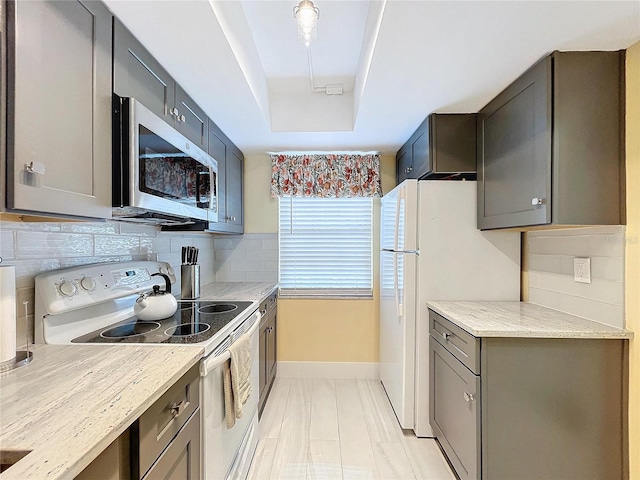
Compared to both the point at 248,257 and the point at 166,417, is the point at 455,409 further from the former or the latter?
the point at 248,257

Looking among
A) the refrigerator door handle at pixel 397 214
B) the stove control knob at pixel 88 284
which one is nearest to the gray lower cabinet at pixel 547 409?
the refrigerator door handle at pixel 397 214

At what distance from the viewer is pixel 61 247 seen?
4.84ft

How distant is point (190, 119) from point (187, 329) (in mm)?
1210

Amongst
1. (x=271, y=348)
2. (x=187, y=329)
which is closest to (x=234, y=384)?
(x=187, y=329)

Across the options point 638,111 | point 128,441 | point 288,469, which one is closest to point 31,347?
point 128,441

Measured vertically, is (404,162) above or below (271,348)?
above

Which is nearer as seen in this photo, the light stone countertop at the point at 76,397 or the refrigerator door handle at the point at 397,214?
the light stone countertop at the point at 76,397

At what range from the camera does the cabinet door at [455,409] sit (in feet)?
5.37

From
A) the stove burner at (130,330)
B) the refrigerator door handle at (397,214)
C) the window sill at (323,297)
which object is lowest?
the window sill at (323,297)

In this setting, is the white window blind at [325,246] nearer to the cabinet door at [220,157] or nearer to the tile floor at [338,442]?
the cabinet door at [220,157]

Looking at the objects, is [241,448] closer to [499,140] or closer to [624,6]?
[499,140]

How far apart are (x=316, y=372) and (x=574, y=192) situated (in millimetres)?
2677

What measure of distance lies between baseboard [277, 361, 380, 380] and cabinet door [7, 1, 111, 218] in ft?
8.52

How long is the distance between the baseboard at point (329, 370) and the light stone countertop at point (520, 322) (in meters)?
1.48
